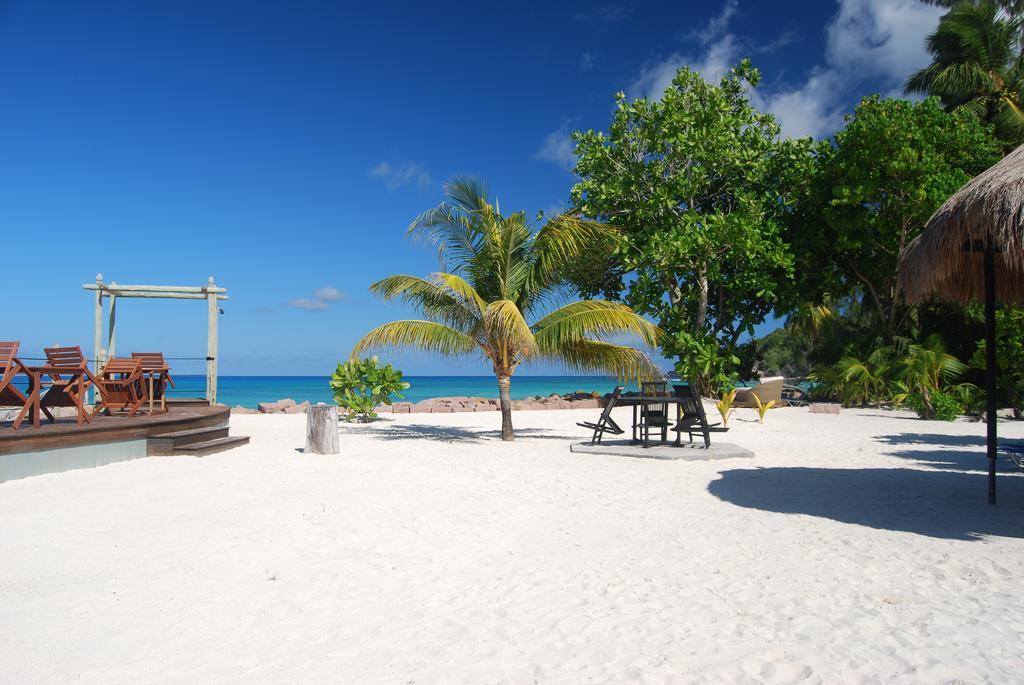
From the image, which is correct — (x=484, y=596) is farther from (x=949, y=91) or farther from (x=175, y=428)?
(x=949, y=91)

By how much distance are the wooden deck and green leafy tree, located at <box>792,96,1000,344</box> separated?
54.0 ft

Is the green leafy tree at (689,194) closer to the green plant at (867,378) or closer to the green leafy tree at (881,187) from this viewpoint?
the green leafy tree at (881,187)

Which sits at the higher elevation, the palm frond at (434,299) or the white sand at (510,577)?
the palm frond at (434,299)

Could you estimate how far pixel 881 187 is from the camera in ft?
61.0

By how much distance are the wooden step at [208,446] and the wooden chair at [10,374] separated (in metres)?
1.93

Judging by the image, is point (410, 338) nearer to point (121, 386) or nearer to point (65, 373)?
point (121, 386)

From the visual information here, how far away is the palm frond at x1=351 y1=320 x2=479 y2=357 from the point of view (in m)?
11.6

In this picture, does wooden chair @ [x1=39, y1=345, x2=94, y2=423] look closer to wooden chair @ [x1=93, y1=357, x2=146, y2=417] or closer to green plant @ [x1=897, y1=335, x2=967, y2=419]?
wooden chair @ [x1=93, y1=357, x2=146, y2=417]

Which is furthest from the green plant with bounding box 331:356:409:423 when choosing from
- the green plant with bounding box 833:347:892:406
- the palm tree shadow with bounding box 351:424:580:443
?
the green plant with bounding box 833:347:892:406

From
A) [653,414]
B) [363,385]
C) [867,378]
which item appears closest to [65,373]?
[363,385]

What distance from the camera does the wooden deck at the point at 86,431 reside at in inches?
291

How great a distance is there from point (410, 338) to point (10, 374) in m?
5.64

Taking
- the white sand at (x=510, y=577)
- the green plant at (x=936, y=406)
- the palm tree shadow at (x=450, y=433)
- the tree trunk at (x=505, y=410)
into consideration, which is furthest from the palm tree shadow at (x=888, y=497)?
the green plant at (x=936, y=406)

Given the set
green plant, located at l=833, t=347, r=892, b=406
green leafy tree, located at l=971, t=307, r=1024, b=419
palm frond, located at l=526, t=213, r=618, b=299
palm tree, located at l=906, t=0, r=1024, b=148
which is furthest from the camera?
palm tree, located at l=906, t=0, r=1024, b=148
